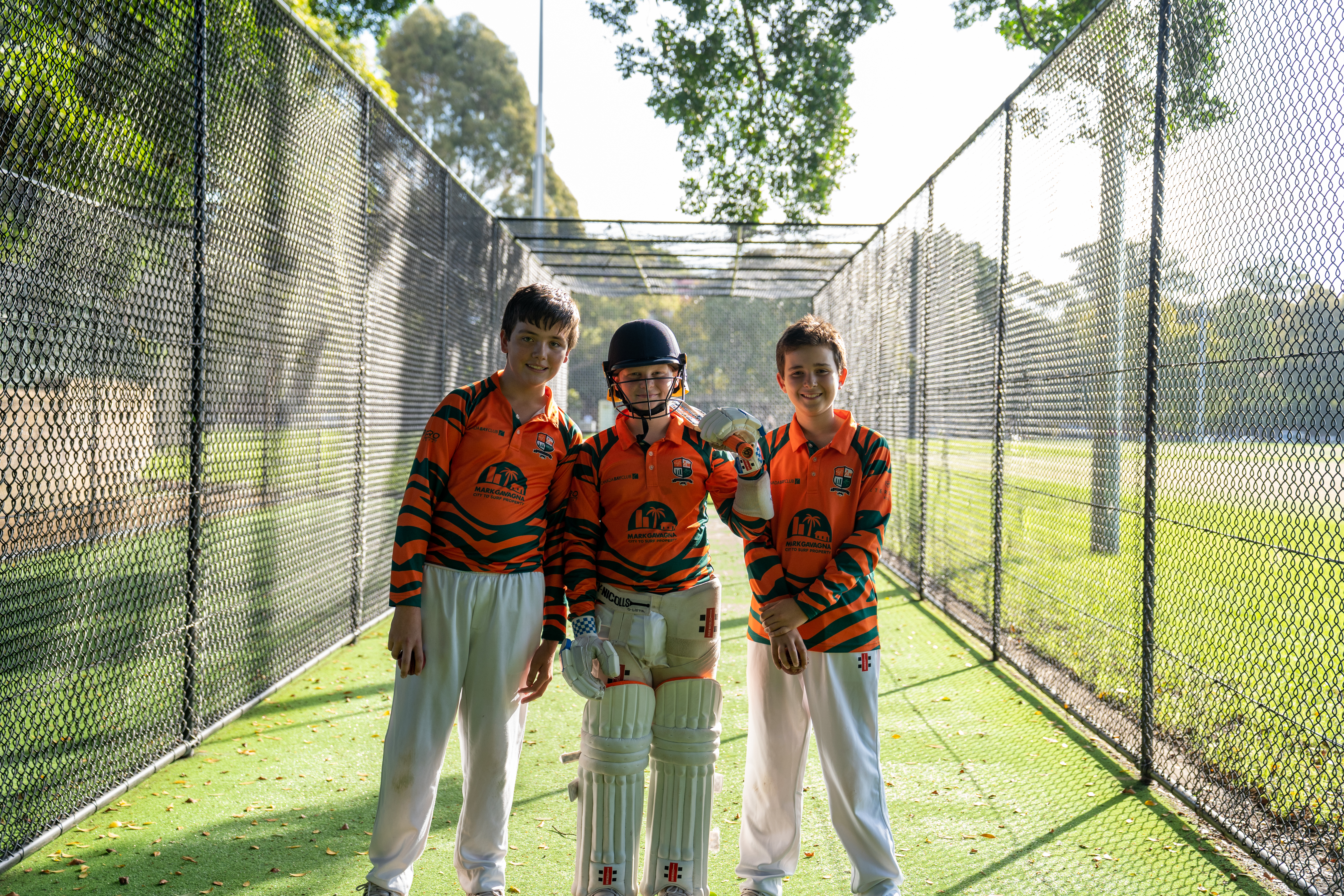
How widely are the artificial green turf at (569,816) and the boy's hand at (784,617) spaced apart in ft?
3.05

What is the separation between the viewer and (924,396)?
7.75 meters

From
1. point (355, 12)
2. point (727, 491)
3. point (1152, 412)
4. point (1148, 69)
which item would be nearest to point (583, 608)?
point (727, 491)

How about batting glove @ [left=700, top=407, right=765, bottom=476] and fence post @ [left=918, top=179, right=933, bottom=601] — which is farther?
fence post @ [left=918, top=179, right=933, bottom=601]

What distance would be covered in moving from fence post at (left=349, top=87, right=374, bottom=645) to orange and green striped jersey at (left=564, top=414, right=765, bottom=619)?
3801mm

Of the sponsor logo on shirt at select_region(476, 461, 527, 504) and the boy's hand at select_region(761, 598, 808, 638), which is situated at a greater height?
the sponsor logo on shirt at select_region(476, 461, 527, 504)

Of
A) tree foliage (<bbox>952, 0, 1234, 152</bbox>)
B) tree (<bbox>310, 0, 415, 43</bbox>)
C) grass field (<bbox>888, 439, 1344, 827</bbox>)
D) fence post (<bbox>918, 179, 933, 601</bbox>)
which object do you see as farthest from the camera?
tree (<bbox>310, 0, 415, 43</bbox>)

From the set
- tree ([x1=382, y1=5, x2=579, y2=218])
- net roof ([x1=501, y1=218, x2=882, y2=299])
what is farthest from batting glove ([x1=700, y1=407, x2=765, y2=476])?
tree ([x1=382, y1=5, x2=579, y2=218])

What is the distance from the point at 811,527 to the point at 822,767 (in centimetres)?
69

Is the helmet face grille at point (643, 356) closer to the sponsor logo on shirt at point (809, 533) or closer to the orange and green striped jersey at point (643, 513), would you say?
the orange and green striped jersey at point (643, 513)

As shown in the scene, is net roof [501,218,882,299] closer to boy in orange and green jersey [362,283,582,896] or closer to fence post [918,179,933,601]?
fence post [918,179,933,601]

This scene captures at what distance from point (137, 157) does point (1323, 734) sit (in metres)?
4.60

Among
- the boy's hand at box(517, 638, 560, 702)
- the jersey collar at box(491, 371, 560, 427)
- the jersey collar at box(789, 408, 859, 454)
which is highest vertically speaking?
the jersey collar at box(491, 371, 560, 427)

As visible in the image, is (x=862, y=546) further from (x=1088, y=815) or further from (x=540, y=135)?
(x=540, y=135)

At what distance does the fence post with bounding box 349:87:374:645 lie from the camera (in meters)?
5.69
